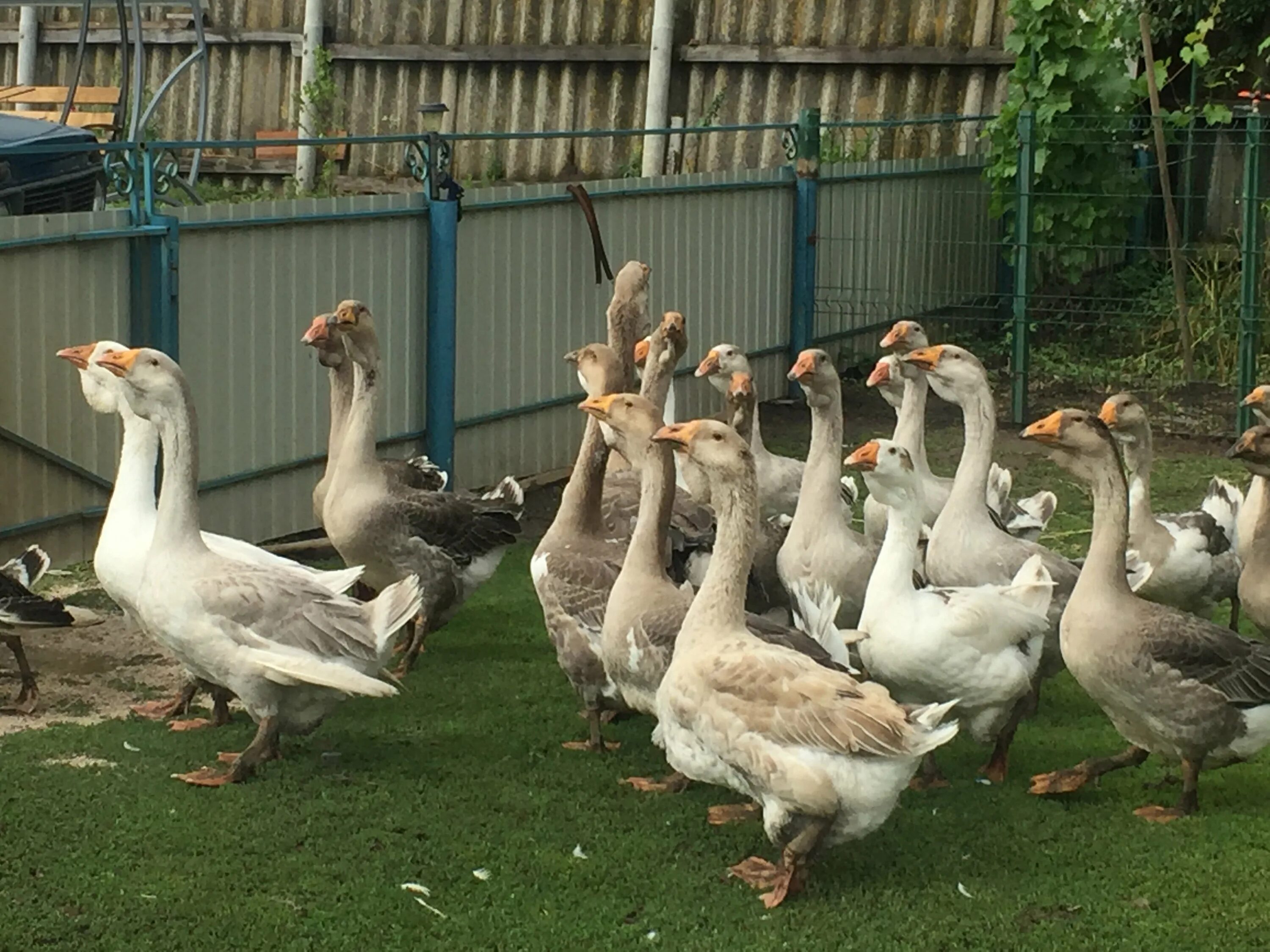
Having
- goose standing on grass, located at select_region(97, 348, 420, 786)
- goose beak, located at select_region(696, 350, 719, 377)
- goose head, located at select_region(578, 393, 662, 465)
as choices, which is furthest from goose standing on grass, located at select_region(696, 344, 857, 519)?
goose standing on grass, located at select_region(97, 348, 420, 786)

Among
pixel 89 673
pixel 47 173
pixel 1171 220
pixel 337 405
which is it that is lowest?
pixel 89 673

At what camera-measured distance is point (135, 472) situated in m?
6.86

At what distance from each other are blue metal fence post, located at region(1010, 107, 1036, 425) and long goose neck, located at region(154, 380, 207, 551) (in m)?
7.85

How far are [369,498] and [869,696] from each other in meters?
3.13

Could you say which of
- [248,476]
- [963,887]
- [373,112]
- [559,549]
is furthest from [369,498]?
[373,112]

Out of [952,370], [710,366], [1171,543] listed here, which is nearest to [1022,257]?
[710,366]

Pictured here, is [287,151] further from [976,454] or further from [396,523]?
[976,454]

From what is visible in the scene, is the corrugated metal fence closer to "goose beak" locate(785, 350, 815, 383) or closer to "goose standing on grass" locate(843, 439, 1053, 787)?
"goose beak" locate(785, 350, 815, 383)

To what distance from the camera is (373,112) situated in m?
18.0

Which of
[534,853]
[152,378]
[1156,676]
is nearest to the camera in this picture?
[534,853]

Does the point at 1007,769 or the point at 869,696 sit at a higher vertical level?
the point at 869,696

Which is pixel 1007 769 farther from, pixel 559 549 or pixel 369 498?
pixel 369 498

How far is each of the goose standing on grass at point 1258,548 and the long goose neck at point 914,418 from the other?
162 centimetres

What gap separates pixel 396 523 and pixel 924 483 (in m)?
2.46
